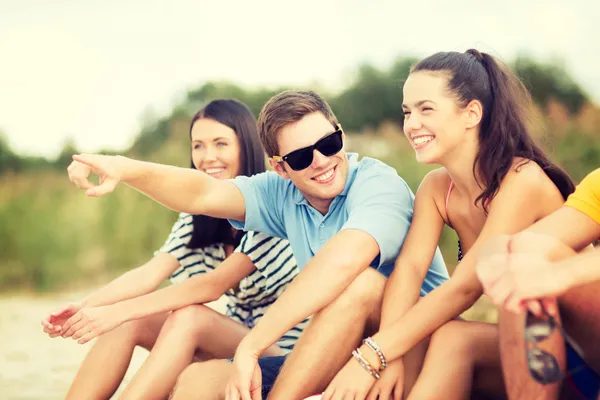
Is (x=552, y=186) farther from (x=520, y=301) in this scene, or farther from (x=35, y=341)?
(x=35, y=341)

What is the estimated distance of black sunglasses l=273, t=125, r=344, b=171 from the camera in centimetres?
315

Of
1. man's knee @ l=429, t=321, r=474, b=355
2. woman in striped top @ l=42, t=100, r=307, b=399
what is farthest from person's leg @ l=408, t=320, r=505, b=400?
woman in striped top @ l=42, t=100, r=307, b=399

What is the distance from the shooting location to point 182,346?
3.22m

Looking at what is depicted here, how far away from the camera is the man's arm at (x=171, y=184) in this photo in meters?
2.92

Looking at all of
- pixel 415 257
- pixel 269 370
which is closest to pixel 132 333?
pixel 269 370

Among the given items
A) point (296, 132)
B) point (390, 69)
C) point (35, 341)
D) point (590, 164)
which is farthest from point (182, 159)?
point (390, 69)

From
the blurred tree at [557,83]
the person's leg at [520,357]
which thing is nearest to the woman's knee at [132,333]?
the person's leg at [520,357]

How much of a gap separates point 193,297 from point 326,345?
3.13 ft

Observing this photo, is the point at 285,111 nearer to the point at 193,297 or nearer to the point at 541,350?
the point at 193,297

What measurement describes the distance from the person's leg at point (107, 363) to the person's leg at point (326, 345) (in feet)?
3.45

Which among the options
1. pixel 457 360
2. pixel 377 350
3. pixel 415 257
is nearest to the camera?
pixel 457 360

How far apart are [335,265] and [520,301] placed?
860mm

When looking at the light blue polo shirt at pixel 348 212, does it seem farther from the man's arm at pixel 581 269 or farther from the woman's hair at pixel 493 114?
the man's arm at pixel 581 269

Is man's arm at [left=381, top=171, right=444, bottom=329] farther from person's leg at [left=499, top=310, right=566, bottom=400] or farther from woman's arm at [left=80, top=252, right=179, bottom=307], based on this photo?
woman's arm at [left=80, top=252, right=179, bottom=307]
